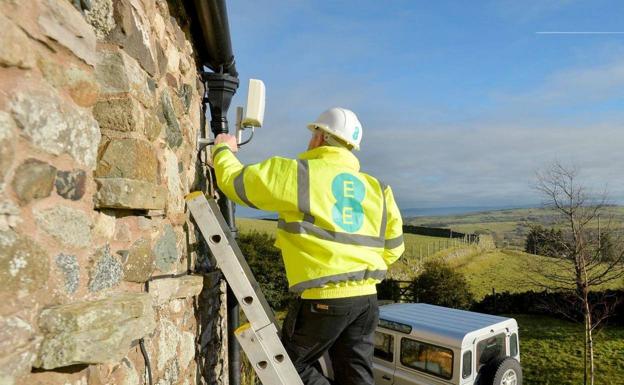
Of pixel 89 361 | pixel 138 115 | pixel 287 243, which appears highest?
pixel 138 115

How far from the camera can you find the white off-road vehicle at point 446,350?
7680 millimetres

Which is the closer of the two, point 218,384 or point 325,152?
point 325,152

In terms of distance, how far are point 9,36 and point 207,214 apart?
1.64m

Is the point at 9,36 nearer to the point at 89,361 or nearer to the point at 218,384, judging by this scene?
the point at 89,361

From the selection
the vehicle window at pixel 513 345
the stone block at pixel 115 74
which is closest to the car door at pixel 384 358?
the vehicle window at pixel 513 345

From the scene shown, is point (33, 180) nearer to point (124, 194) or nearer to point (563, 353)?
point (124, 194)

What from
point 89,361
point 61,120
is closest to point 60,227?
point 61,120

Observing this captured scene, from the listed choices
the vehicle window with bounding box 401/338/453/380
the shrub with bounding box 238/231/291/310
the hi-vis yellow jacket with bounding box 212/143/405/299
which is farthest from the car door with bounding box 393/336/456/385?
the shrub with bounding box 238/231/291/310

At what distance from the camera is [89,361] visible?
5.11 feet

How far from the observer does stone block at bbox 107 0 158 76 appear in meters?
2.00

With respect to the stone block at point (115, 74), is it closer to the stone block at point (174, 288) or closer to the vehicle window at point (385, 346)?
the stone block at point (174, 288)

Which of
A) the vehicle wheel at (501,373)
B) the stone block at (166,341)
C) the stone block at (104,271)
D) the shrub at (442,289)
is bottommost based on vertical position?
the shrub at (442,289)

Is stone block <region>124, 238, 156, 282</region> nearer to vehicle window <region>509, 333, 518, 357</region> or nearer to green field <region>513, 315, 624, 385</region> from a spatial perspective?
vehicle window <region>509, 333, 518, 357</region>

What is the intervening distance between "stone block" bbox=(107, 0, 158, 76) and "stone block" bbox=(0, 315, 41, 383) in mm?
1250
